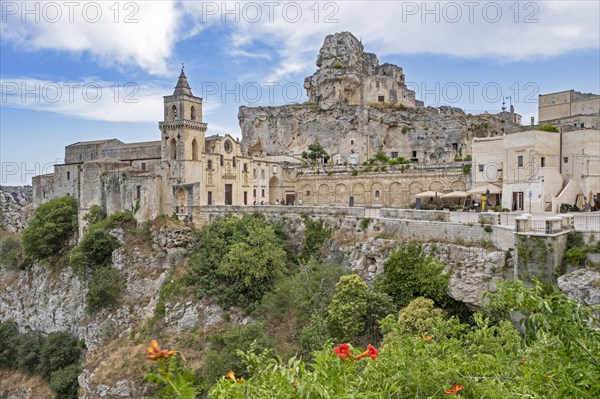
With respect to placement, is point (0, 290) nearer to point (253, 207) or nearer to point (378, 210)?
point (253, 207)

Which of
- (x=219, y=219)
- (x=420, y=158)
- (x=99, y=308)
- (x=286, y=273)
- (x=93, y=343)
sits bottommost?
(x=93, y=343)

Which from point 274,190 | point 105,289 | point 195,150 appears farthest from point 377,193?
point 105,289

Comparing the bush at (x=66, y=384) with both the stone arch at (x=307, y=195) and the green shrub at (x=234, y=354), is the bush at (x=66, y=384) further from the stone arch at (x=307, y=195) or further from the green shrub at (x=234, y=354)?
the stone arch at (x=307, y=195)

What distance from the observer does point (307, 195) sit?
1706 inches

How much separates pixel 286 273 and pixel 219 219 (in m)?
7.37

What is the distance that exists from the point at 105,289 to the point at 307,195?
20.6 m

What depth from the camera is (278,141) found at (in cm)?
5638

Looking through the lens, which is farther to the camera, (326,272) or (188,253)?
(188,253)

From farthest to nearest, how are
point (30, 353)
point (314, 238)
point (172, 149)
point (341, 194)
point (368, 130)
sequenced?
1. point (368, 130)
2. point (341, 194)
3. point (172, 149)
4. point (30, 353)
5. point (314, 238)

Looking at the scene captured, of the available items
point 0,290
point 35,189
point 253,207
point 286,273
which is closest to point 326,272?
point 286,273

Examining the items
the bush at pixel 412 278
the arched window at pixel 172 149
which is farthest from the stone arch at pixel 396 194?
the arched window at pixel 172 149

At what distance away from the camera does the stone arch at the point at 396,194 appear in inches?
1494

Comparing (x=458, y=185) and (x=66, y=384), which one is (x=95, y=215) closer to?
(x=66, y=384)

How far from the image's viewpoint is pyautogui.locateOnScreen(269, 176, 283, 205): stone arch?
140ft
